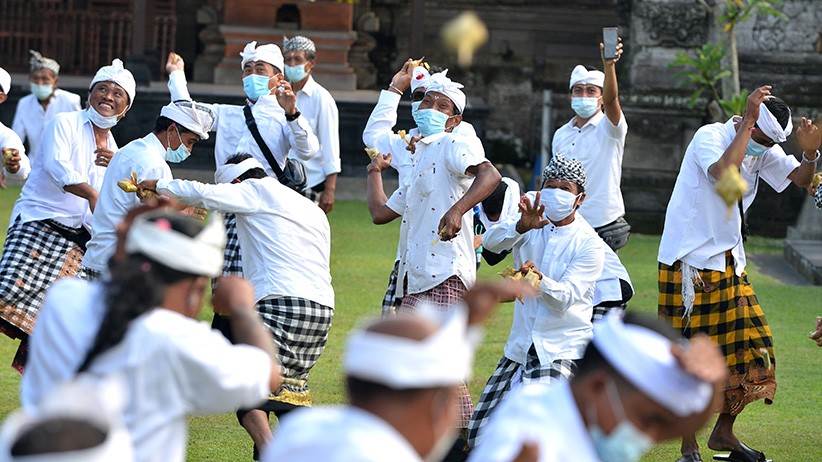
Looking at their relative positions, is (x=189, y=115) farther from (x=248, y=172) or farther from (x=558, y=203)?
(x=558, y=203)

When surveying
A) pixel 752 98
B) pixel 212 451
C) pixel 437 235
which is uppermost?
pixel 752 98

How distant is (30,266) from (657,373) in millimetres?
4971

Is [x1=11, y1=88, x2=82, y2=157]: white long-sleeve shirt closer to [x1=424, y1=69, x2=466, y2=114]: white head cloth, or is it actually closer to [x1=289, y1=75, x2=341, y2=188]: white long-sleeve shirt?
[x1=289, y1=75, x2=341, y2=188]: white long-sleeve shirt

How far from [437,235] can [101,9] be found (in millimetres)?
16956

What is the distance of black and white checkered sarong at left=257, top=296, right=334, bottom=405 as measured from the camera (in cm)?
643

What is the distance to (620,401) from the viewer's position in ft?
10.6

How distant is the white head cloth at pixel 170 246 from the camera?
11.7 feet

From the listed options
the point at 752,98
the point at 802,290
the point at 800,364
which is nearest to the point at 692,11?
the point at 802,290

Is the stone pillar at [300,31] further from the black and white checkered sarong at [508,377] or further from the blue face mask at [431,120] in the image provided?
the black and white checkered sarong at [508,377]

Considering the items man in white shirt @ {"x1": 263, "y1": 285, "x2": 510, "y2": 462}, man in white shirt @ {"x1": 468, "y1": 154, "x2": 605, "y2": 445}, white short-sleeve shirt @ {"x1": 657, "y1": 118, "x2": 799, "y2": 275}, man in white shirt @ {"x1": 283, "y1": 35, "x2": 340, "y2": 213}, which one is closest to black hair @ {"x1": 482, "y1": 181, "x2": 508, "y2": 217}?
white short-sleeve shirt @ {"x1": 657, "y1": 118, "x2": 799, "y2": 275}

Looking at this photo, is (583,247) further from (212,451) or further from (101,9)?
(101,9)

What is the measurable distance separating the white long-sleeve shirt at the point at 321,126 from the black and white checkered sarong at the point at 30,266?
101 inches

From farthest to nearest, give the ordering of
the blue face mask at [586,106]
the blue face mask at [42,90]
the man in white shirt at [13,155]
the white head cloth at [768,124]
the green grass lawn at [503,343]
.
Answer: the blue face mask at [42,90] → the blue face mask at [586,106] → the man in white shirt at [13,155] → the green grass lawn at [503,343] → the white head cloth at [768,124]

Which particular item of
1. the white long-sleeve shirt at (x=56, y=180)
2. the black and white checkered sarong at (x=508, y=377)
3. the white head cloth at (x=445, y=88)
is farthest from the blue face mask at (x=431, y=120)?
the white long-sleeve shirt at (x=56, y=180)
